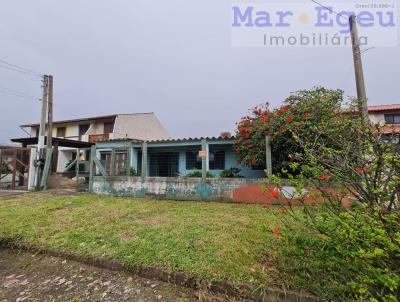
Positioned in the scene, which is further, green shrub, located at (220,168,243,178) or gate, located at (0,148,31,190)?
gate, located at (0,148,31,190)

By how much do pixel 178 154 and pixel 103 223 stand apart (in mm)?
9119

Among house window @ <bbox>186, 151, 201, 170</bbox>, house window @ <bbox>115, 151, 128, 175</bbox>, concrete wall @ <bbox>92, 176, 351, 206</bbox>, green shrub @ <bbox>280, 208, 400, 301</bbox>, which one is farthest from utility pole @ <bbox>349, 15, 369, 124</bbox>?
house window @ <bbox>186, 151, 201, 170</bbox>

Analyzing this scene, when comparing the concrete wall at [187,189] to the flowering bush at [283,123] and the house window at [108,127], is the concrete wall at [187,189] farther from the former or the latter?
the house window at [108,127]

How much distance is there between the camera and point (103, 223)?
16.2ft

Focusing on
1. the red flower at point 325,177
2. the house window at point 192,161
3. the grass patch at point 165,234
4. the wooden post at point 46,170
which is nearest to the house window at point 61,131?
the wooden post at point 46,170

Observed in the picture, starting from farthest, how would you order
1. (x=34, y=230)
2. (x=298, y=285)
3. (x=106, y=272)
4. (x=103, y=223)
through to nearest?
1. (x=103, y=223)
2. (x=34, y=230)
3. (x=106, y=272)
4. (x=298, y=285)

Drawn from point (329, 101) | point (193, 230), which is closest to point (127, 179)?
point (193, 230)

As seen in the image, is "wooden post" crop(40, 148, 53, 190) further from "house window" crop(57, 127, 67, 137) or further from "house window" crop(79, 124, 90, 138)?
"house window" crop(57, 127, 67, 137)

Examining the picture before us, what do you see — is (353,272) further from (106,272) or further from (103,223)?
(103,223)

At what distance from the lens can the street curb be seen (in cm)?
237

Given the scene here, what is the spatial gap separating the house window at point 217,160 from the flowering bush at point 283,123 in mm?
4394

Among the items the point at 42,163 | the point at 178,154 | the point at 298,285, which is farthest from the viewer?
the point at 178,154

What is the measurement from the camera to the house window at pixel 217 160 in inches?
511

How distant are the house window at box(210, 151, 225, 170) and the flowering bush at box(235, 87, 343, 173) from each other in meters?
4.39
